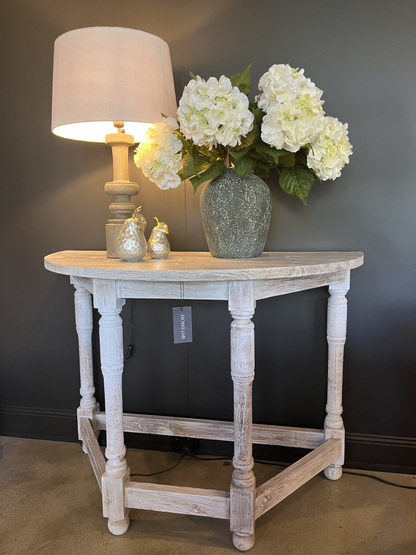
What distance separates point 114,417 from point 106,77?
938mm

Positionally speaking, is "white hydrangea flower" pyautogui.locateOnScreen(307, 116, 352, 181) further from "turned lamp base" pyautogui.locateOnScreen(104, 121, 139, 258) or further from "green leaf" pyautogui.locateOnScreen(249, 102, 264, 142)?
"turned lamp base" pyautogui.locateOnScreen(104, 121, 139, 258)

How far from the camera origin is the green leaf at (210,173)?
1252 millimetres

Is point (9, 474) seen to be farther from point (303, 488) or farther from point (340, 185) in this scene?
point (340, 185)

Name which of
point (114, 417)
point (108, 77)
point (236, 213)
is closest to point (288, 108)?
point (236, 213)

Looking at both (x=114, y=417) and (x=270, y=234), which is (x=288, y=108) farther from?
(x=114, y=417)

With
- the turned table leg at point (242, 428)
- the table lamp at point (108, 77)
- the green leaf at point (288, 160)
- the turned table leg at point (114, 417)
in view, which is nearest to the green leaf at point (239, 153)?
the green leaf at point (288, 160)

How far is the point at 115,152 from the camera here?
144cm

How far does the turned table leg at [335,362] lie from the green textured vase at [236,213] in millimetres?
340

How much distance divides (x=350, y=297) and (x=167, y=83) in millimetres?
939

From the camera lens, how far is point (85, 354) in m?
1.71

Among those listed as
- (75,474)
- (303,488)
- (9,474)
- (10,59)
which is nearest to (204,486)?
(303,488)

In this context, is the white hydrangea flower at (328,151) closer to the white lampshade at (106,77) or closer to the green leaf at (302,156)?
the green leaf at (302,156)

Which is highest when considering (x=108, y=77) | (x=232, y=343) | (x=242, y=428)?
(x=108, y=77)

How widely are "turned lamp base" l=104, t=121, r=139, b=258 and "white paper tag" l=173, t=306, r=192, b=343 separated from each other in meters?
0.35
